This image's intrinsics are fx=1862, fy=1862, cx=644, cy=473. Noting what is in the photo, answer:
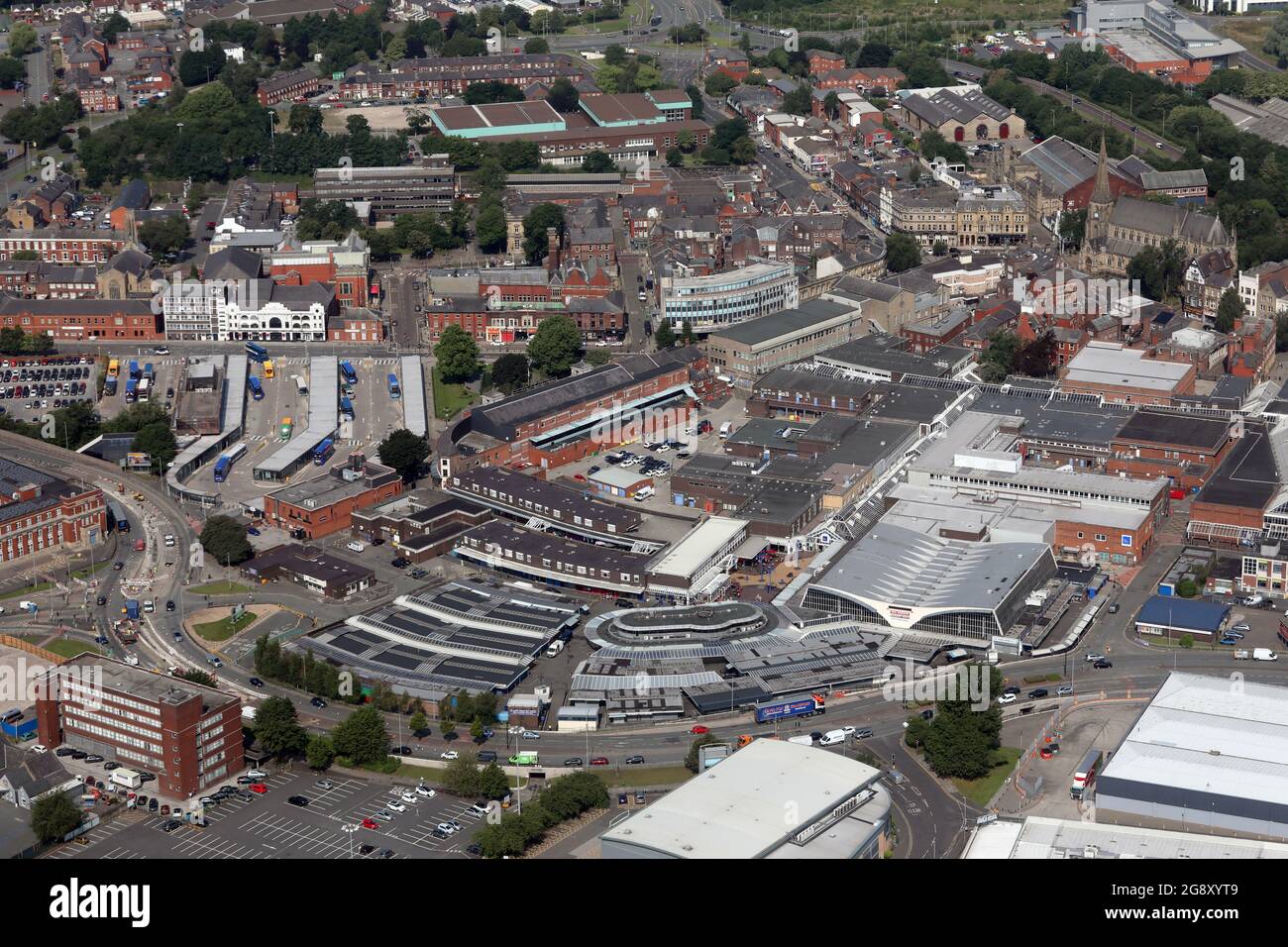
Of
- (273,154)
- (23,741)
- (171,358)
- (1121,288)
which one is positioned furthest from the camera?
(273,154)

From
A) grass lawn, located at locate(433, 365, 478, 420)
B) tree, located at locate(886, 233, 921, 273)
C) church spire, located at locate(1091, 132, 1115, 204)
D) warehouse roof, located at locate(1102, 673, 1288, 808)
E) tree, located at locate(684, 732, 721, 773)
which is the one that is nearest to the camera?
warehouse roof, located at locate(1102, 673, 1288, 808)

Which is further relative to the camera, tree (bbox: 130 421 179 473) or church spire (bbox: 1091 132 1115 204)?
church spire (bbox: 1091 132 1115 204)

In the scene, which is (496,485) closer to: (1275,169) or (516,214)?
(516,214)

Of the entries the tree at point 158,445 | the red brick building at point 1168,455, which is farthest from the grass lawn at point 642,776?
the tree at point 158,445

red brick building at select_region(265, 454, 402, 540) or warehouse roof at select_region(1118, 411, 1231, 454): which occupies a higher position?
warehouse roof at select_region(1118, 411, 1231, 454)

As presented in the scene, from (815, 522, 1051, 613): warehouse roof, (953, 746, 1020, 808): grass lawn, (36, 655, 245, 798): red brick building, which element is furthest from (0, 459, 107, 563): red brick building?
(953, 746, 1020, 808): grass lawn

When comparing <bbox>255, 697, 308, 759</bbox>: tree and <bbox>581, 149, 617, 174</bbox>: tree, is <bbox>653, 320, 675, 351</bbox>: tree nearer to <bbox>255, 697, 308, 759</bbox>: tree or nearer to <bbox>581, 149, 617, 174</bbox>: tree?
<bbox>581, 149, 617, 174</bbox>: tree

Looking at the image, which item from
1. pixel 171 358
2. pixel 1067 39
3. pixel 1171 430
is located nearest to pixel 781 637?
pixel 1171 430
